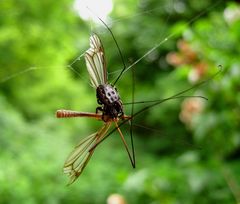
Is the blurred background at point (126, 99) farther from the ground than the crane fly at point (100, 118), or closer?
farther from the ground

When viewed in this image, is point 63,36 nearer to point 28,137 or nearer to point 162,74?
point 28,137

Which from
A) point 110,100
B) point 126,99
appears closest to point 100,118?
point 110,100

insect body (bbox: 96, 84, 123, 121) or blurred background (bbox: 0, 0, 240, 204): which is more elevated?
blurred background (bbox: 0, 0, 240, 204)

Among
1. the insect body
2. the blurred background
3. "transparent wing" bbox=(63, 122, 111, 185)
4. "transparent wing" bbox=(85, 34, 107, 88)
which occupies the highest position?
the blurred background

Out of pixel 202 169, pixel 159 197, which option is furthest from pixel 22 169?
pixel 202 169

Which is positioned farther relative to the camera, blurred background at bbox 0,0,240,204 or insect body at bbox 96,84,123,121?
blurred background at bbox 0,0,240,204

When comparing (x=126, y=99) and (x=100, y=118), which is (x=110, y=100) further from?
(x=126, y=99)
